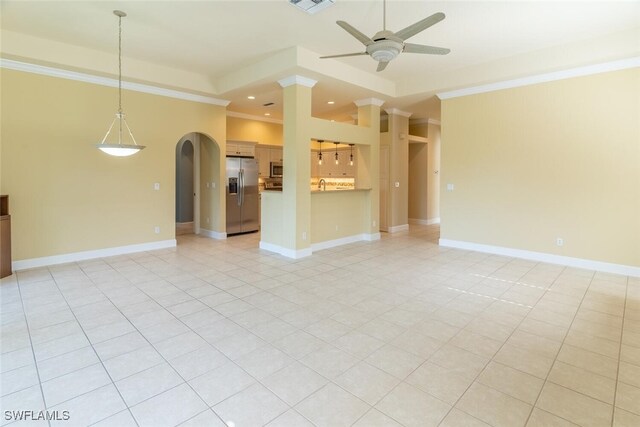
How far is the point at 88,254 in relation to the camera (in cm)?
552

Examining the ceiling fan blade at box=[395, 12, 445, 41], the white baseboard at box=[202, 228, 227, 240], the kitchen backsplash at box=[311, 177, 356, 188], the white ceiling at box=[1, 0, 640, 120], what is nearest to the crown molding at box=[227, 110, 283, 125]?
the white ceiling at box=[1, 0, 640, 120]

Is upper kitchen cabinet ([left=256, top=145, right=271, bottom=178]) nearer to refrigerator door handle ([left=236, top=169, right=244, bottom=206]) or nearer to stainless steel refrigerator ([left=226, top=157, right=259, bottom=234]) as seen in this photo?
stainless steel refrigerator ([left=226, top=157, right=259, bottom=234])

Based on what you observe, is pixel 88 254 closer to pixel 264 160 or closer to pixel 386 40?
pixel 264 160

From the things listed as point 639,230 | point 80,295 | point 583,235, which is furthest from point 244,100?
point 639,230

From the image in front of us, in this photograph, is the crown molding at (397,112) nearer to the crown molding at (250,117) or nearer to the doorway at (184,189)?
the crown molding at (250,117)

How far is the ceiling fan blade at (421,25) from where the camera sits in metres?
2.75

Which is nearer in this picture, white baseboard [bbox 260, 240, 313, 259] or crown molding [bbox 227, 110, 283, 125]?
white baseboard [bbox 260, 240, 313, 259]

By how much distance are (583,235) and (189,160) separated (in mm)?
9076

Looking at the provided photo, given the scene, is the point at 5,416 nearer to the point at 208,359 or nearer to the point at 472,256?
the point at 208,359

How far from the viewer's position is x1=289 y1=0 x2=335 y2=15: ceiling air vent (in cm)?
360

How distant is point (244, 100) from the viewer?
728 centimetres

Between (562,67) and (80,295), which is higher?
(562,67)

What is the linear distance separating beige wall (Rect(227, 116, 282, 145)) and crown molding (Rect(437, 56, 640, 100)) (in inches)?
191

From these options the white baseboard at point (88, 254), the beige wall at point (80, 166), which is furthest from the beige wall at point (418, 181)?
the white baseboard at point (88, 254)
